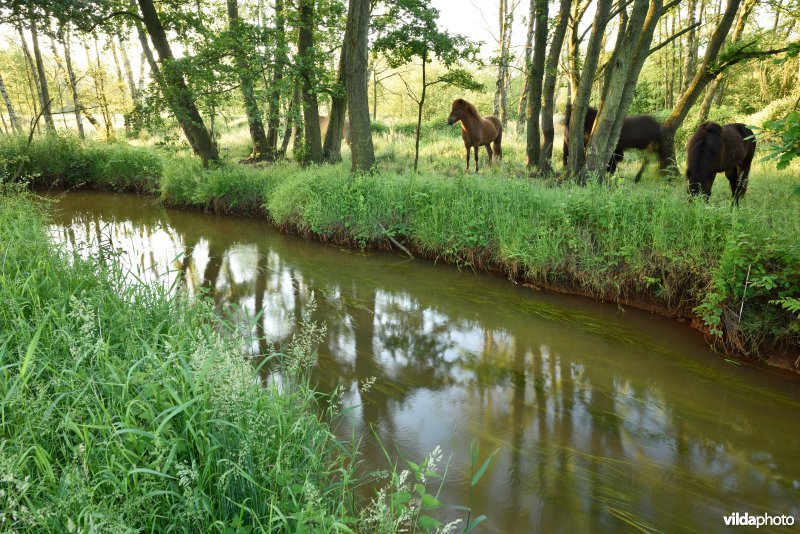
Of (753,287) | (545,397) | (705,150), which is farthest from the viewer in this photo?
(705,150)

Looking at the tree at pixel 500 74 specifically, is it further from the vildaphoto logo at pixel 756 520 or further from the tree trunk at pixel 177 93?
the vildaphoto logo at pixel 756 520

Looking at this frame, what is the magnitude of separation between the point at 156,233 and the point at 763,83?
72.9 feet

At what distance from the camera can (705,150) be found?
22.6 feet

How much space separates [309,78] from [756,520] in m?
11.1

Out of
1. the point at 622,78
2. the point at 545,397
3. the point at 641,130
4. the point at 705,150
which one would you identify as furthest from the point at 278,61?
the point at 545,397

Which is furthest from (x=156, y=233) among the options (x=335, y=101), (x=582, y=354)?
(x=582, y=354)

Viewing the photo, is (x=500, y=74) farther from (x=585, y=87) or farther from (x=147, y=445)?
(x=147, y=445)

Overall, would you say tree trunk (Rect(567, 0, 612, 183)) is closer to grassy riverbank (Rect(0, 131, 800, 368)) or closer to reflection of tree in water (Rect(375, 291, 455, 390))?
grassy riverbank (Rect(0, 131, 800, 368))

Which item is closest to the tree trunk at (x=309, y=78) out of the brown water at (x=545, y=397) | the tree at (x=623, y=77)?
the brown water at (x=545, y=397)

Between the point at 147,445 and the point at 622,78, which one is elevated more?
the point at 622,78

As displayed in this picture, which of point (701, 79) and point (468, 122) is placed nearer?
point (701, 79)

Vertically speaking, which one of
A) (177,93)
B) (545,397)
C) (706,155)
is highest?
(177,93)

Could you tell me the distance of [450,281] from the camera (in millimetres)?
6988

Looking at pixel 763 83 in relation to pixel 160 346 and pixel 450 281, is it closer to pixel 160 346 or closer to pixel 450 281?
pixel 450 281
